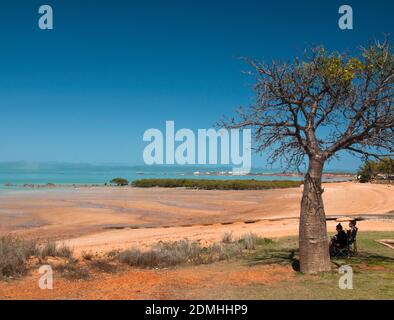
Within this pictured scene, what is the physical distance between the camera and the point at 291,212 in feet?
121

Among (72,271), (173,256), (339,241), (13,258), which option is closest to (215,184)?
(173,256)

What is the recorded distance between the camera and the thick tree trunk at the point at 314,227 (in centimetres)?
1205

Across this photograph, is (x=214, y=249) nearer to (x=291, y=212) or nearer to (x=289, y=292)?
(x=289, y=292)

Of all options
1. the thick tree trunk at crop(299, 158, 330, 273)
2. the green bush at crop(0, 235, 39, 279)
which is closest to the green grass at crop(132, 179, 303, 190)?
the green bush at crop(0, 235, 39, 279)

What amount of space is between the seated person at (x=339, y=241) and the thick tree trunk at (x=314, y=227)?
2.45 meters

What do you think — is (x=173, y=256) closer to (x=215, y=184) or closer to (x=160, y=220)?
(x=160, y=220)

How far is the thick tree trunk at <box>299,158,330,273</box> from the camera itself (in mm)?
12047

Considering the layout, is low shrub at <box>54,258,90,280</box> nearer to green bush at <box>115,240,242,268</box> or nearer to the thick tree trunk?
green bush at <box>115,240,242,268</box>

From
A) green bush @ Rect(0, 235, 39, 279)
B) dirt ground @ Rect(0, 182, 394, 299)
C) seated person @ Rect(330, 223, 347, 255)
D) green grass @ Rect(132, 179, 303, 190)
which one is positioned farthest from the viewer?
green grass @ Rect(132, 179, 303, 190)

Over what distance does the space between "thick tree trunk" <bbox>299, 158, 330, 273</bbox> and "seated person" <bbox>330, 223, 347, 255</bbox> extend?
8.04 feet

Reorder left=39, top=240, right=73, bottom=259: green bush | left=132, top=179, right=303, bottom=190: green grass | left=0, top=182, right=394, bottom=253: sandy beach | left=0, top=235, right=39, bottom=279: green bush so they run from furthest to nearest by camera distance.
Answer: left=132, top=179, right=303, bottom=190: green grass → left=0, top=182, right=394, bottom=253: sandy beach → left=39, top=240, right=73, bottom=259: green bush → left=0, top=235, right=39, bottom=279: green bush

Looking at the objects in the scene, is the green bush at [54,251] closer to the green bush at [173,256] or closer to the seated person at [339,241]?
the green bush at [173,256]
